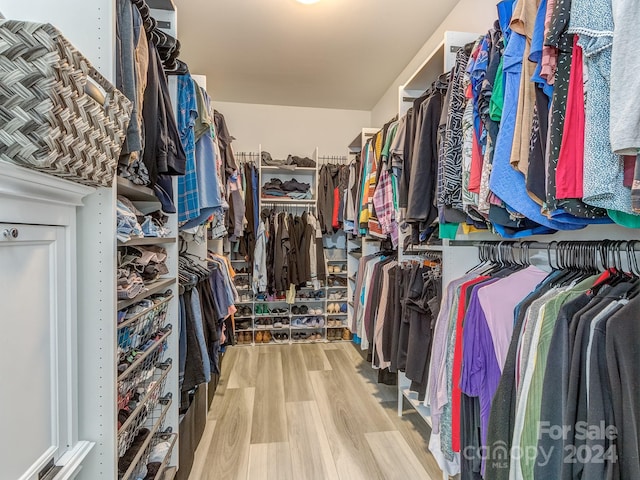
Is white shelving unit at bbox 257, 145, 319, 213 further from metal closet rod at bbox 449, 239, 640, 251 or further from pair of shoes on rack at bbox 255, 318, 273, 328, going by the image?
metal closet rod at bbox 449, 239, 640, 251

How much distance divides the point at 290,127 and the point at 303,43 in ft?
4.39

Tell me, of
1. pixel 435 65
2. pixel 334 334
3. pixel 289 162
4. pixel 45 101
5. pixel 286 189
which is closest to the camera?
pixel 45 101

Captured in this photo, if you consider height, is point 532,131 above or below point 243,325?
above

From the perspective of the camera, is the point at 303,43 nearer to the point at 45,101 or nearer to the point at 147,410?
the point at 45,101

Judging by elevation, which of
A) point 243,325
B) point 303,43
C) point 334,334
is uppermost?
point 303,43

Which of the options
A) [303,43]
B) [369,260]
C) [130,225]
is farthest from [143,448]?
[303,43]

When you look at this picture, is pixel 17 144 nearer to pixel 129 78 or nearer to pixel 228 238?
pixel 129 78

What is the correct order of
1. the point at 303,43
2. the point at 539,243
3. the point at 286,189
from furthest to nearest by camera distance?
1. the point at 286,189
2. the point at 303,43
3. the point at 539,243

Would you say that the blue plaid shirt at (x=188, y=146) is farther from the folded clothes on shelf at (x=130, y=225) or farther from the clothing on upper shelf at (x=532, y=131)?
the clothing on upper shelf at (x=532, y=131)

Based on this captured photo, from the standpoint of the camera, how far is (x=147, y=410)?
1.30 meters

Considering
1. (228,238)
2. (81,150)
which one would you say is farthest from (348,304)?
(81,150)

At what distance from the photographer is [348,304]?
3723mm

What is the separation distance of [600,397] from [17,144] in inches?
48.9

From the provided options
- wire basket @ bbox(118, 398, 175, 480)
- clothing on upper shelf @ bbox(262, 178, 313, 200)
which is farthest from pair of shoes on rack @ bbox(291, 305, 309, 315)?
wire basket @ bbox(118, 398, 175, 480)
